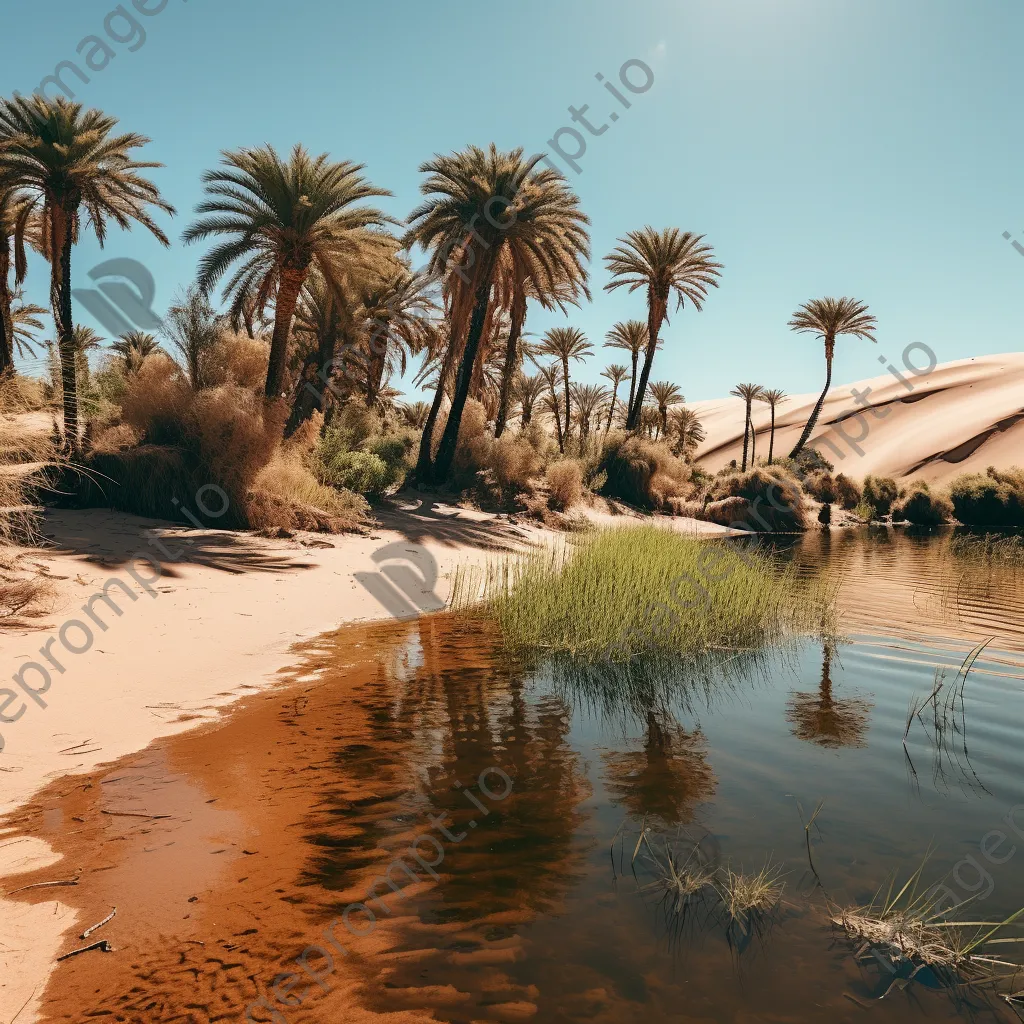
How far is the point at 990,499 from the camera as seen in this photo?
35.9 m

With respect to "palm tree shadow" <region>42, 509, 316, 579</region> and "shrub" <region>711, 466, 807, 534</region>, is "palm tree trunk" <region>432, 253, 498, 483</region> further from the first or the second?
"shrub" <region>711, 466, 807, 534</region>

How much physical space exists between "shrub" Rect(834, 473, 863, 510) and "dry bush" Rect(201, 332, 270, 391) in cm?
3055

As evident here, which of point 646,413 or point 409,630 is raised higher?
point 646,413

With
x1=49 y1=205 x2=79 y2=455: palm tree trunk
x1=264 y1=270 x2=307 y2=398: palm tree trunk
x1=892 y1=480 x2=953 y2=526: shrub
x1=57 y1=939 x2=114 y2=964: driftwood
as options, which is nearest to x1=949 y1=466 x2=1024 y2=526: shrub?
x1=892 y1=480 x2=953 y2=526: shrub

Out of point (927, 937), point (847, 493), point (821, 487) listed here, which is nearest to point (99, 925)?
point (927, 937)

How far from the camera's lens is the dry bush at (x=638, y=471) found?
1176 inches

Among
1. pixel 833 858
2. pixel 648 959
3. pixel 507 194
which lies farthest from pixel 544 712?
pixel 507 194

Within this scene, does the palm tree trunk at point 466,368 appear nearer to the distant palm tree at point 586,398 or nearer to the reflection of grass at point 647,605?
the reflection of grass at point 647,605

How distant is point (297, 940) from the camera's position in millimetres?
3031

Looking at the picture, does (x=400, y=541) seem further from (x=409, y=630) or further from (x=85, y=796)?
(x=85, y=796)

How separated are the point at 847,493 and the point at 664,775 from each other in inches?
1513

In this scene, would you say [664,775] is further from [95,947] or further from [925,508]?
[925,508]

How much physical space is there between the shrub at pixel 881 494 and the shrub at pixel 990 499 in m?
2.74

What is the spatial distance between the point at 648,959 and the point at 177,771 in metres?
3.24
